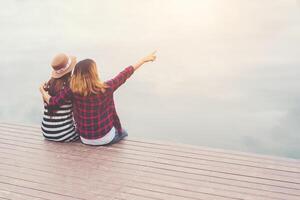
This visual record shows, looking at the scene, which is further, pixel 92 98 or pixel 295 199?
pixel 92 98

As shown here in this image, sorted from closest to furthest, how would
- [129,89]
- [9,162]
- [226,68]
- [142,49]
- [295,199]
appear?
[295,199]
[9,162]
[129,89]
[226,68]
[142,49]

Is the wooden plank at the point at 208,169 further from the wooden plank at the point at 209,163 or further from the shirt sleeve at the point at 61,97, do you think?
the shirt sleeve at the point at 61,97

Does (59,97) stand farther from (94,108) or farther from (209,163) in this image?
(209,163)

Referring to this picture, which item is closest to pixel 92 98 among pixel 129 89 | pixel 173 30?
pixel 129 89

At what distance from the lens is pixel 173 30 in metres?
13.3

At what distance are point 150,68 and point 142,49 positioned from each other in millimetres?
829

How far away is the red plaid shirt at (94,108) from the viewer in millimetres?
4293

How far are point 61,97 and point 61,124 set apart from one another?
0.96ft

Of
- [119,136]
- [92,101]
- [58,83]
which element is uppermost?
[58,83]

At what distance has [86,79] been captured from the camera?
4203 millimetres

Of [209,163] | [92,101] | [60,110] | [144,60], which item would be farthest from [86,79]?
[209,163]

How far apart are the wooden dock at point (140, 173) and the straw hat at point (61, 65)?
2.16ft

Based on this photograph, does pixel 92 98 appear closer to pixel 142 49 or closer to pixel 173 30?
pixel 142 49

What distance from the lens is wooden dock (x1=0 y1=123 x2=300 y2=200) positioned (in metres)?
3.57
